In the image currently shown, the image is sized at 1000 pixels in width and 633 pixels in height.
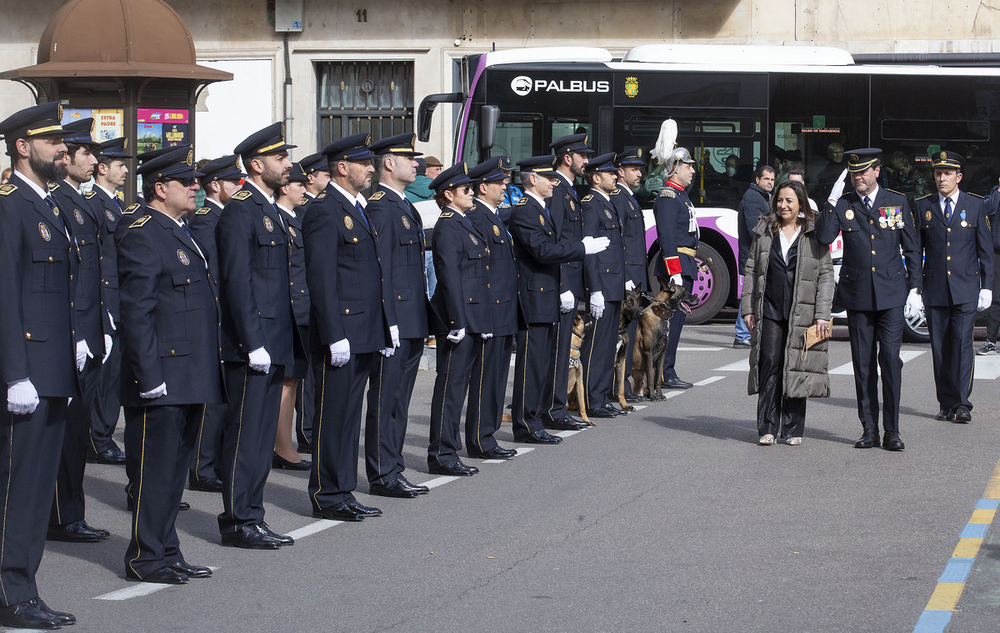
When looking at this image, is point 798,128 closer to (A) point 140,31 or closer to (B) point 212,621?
(A) point 140,31

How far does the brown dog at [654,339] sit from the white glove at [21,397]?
692 centimetres

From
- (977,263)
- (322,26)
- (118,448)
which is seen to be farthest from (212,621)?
(322,26)

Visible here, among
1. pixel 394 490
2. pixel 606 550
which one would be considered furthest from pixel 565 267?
pixel 606 550

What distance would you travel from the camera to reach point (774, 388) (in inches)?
378

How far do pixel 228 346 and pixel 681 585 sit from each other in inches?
97.1

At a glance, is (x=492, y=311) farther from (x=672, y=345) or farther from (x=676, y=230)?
(x=672, y=345)

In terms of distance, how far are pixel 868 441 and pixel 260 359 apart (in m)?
4.81

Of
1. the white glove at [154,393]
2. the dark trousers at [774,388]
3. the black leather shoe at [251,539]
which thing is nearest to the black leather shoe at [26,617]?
the white glove at [154,393]

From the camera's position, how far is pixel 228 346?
666 centimetres

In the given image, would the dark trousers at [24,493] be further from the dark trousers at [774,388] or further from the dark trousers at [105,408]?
the dark trousers at [774,388]

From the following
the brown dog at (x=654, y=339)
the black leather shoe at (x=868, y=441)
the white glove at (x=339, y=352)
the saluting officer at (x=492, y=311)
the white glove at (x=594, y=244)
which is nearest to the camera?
the white glove at (x=339, y=352)

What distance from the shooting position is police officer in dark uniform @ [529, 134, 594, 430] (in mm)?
10117

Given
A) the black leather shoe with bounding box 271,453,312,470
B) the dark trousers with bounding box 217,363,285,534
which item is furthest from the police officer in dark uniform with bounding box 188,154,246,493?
the dark trousers with bounding box 217,363,285,534

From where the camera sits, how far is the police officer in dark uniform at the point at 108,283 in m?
8.43
